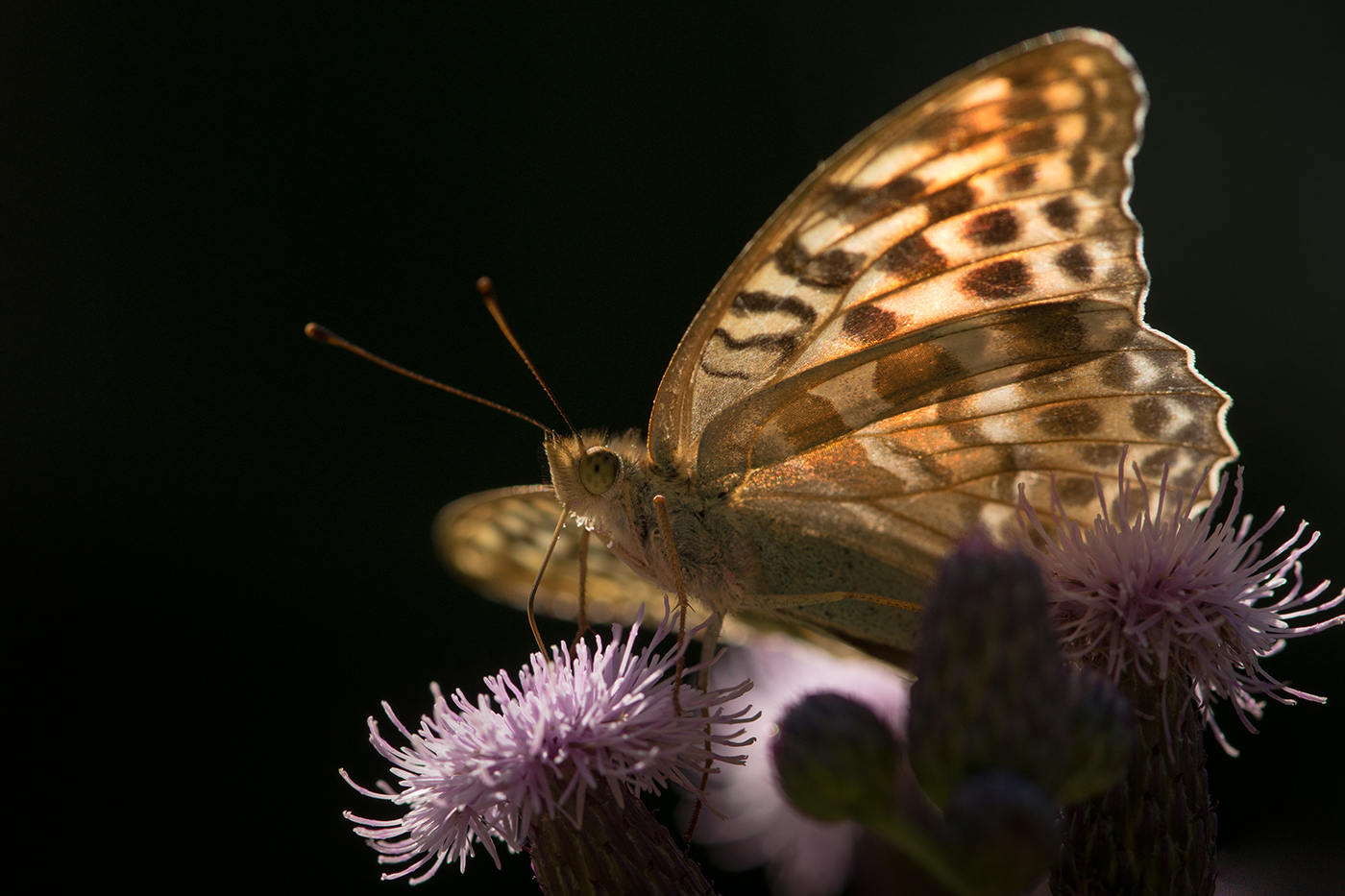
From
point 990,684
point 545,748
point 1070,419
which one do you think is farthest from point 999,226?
point 545,748

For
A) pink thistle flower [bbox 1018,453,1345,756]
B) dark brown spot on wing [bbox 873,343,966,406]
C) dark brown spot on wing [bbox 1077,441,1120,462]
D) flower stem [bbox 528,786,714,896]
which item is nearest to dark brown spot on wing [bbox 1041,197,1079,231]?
dark brown spot on wing [bbox 873,343,966,406]

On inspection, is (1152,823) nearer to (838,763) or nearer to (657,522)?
(838,763)

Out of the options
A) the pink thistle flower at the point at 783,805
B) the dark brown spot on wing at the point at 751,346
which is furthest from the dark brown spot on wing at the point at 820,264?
the pink thistle flower at the point at 783,805

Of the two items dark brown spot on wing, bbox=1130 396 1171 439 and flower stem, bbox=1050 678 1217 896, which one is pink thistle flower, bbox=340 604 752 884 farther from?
dark brown spot on wing, bbox=1130 396 1171 439

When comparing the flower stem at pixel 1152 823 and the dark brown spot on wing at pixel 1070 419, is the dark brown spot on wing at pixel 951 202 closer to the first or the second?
the dark brown spot on wing at pixel 1070 419

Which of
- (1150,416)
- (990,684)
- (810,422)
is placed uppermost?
(1150,416)

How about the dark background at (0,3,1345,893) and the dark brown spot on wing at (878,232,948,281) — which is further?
the dark background at (0,3,1345,893)
